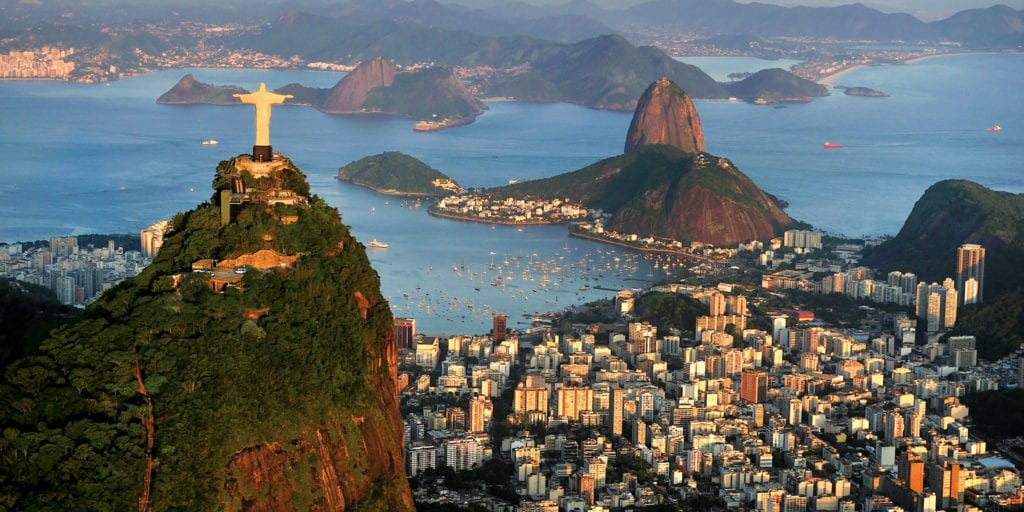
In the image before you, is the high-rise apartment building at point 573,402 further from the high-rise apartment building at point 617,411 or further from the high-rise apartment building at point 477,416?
the high-rise apartment building at point 477,416

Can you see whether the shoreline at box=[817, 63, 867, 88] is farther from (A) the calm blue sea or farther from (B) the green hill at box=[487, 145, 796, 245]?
(B) the green hill at box=[487, 145, 796, 245]

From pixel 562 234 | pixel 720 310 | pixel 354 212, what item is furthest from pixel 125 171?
pixel 720 310

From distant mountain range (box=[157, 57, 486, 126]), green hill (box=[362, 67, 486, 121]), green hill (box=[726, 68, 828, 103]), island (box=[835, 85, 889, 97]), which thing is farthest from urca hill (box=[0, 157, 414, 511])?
island (box=[835, 85, 889, 97])

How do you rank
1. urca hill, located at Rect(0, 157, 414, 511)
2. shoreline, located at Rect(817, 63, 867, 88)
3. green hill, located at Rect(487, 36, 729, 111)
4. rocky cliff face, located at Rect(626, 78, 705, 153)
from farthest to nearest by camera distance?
shoreline, located at Rect(817, 63, 867, 88), green hill, located at Rect(487, 36, 729, 111), rocky cliff face, located at Rect(626, 78, 705, 153), urca hill, located at Rect(0, 157, 414, 511)

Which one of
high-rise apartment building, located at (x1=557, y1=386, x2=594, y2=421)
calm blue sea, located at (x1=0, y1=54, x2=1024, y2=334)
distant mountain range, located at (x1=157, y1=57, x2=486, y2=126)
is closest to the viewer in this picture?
high-rise apartment building, located at (x1=557, y1=386, x2=594, y2=421)

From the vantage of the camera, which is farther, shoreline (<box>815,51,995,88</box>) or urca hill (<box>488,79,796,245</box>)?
shoreline (<box>815,51,995,88</box>)

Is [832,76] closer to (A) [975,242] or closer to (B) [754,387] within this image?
(A) [975,242]

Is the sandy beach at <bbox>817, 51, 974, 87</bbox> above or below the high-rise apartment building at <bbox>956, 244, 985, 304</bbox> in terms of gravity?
above
